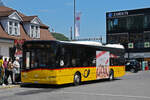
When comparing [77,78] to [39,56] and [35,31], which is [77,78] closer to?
[39,56]

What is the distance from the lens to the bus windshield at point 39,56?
52.4 feet

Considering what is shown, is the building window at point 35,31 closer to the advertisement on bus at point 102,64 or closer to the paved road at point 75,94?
the advertisement on bus at point 102,64

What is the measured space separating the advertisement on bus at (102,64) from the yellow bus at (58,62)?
0.48 meters

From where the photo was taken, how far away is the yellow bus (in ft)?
52.5

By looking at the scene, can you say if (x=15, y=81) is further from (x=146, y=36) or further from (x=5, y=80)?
(x=146, y=36)

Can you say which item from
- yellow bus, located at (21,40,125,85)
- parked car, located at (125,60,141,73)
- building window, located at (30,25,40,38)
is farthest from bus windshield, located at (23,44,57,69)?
parked car, located at (125,60,141,73)

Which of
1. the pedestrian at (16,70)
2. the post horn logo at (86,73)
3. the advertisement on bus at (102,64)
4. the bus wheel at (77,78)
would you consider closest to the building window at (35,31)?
the advertisement on bus at (102,64)

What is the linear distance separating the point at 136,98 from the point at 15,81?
9.57 metres

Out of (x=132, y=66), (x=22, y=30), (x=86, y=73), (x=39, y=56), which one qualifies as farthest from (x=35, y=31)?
(x=39, y=56)

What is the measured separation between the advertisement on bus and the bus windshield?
17.1 feet

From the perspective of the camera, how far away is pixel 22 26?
33.7 meters

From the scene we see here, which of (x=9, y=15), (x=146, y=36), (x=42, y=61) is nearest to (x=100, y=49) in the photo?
(x=42, y=61)

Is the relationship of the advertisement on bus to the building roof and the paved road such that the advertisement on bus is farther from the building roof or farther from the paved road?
the building roof

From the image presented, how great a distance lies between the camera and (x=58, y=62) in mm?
16109
